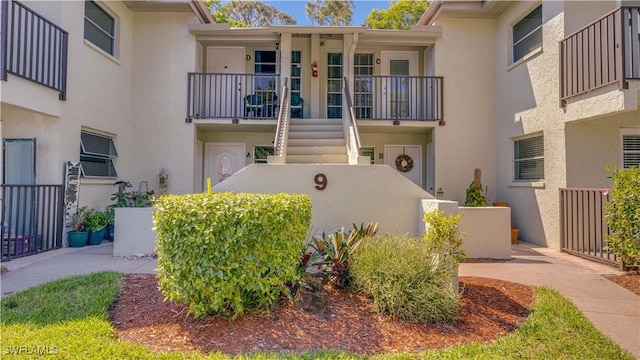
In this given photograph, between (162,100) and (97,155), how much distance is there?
8.26ft

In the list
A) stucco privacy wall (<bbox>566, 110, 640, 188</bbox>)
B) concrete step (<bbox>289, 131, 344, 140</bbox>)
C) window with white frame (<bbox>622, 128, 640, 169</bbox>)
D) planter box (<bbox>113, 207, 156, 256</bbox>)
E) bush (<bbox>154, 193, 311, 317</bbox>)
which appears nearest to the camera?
bush (<bbox>154, 193, 311, 317</bbox>)

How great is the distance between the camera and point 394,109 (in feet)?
36.9

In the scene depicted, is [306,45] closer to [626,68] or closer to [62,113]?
[62,113]

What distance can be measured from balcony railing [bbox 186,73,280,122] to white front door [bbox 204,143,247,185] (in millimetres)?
1132

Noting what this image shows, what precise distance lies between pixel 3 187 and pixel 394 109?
9.84 m

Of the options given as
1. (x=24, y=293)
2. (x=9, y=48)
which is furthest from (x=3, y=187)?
(x=24, y=293)

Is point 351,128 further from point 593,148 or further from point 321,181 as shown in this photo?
point 593,148

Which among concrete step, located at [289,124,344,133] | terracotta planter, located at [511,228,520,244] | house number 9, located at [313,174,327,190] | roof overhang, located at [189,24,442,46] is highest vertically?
roof overhang, located at [189,24,442,46]

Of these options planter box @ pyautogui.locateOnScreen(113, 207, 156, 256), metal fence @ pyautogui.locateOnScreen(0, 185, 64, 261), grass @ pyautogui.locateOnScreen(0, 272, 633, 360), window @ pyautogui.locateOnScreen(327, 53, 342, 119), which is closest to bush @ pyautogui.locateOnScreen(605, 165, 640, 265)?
grass @ pyautogui.locateOnScreen(0, 272, 633, 360)

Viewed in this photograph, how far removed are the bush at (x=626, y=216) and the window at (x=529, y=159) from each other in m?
2.92

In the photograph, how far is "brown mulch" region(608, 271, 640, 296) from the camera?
5145 mm

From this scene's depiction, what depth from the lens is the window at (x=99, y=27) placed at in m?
8.91

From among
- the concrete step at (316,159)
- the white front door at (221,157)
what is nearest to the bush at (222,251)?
the concrete step at (316,159)

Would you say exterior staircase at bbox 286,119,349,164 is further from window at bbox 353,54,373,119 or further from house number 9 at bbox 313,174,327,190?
house number 9 at bbox 313,174,327,190
